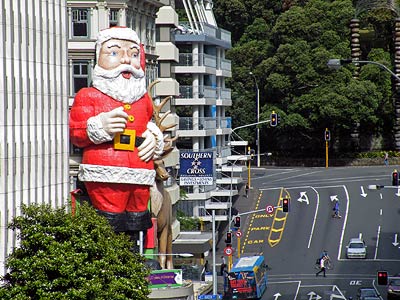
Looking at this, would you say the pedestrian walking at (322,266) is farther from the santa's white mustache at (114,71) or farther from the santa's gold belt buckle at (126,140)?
the santa's white mustache at (114,71)

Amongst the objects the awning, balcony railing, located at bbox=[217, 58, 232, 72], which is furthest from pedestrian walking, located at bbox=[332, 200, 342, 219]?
the awning

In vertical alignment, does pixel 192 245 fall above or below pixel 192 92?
below

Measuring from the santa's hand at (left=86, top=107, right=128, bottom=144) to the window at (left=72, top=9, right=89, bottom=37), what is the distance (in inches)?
353

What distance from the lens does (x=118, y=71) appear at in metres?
63.5

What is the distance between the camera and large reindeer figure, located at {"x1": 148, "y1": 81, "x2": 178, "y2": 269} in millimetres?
67562

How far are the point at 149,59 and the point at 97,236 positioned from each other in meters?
34.4

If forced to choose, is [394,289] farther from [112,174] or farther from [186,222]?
[186,222]

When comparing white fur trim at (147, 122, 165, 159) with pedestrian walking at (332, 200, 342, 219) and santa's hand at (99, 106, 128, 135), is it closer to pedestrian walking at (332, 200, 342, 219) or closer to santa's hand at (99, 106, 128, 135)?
santa's hand at (99, 106, 128, 135)

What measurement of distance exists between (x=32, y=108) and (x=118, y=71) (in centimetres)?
649

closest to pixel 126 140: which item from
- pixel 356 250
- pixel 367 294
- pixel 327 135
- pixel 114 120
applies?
pixel 114 120

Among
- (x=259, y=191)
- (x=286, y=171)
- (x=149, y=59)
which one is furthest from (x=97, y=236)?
(x=286, y=171)

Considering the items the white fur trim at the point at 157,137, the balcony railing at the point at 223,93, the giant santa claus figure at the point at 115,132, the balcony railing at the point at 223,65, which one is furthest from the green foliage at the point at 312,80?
the giant santa claus figure at the point at 115,132

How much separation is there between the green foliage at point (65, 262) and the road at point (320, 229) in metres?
33.9

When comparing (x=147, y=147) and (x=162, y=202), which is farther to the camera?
(x=162, y=202)
